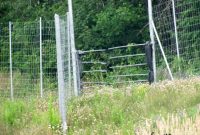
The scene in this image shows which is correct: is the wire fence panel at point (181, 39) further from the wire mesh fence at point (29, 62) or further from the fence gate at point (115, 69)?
the wire mesh fence at point (29, 62)

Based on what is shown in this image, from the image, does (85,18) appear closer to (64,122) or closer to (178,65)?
(178,65)

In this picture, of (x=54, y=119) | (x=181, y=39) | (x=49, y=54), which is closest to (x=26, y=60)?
(x=49, y=54)

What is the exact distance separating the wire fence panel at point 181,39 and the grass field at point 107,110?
2014 millimetres

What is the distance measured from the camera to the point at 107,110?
8.91 m

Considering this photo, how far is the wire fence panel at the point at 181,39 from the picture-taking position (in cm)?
1210

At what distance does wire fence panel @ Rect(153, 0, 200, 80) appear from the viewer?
12102 millimetres

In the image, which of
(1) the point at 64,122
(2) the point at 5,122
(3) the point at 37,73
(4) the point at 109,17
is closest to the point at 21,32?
(3) the point at 37,73

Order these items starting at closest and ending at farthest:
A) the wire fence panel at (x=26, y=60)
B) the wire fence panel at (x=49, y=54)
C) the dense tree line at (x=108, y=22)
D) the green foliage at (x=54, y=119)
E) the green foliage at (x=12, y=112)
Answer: the green foliage at (x=54, y=119), the green foliage at (x=12, y=112), the wire fence panel at (x=26, y=60), the wire fence panel at (x=49, y=54), the dense tree line at (x=108, y=22)

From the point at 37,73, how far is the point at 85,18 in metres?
5.41

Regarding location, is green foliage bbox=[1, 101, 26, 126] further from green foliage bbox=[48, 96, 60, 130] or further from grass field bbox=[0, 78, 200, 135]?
green foliage bbox=[48, 96, 60, 130]

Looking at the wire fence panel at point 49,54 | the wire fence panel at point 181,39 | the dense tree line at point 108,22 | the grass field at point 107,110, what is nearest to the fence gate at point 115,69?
the wire fence panel at point 181,39

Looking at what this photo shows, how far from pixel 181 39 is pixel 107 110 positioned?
4.55m

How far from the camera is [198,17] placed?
44.7ft

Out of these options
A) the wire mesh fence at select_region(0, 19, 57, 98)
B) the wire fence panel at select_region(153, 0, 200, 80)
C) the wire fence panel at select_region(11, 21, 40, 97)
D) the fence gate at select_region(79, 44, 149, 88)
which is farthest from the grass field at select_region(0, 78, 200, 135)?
the wire fence panel at select_region(11, 21, 40, 97)
